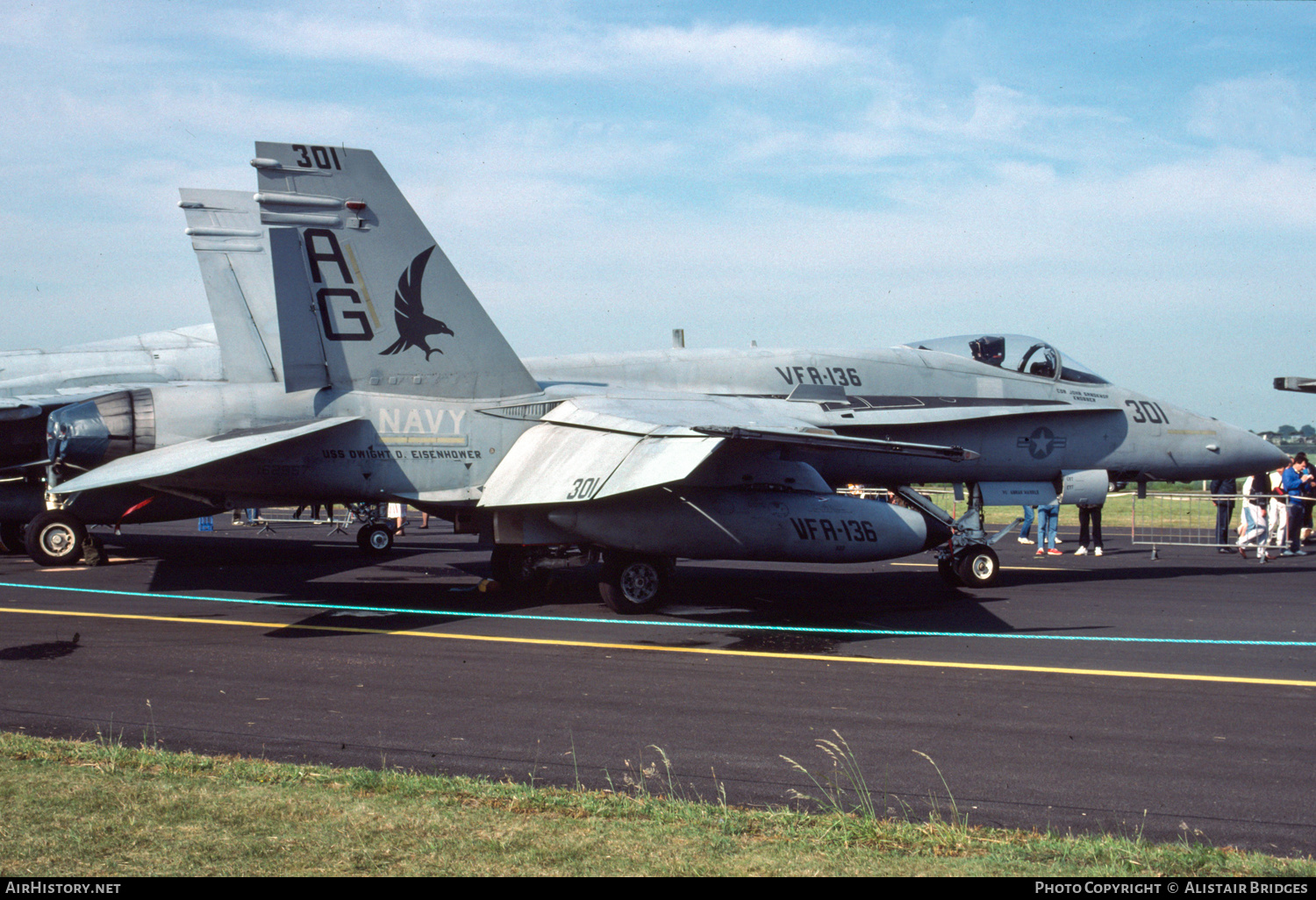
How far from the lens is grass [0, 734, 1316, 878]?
13.8ft

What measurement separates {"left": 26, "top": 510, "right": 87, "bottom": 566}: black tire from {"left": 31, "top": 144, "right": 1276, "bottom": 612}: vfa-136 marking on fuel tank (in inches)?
189

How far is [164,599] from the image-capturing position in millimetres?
13477

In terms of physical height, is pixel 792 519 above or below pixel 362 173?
below

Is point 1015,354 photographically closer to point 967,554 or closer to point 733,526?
point 967,554

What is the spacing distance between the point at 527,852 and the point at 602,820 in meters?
0.56

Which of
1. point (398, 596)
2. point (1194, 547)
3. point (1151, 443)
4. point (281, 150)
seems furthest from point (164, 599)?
point (1194, 547)

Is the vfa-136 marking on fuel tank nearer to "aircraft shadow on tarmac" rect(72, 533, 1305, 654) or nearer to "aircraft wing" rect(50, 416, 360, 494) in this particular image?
"aircraft wing" rect(50, 416, 360, 494)

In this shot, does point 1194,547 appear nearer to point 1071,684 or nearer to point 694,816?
point 1071,684

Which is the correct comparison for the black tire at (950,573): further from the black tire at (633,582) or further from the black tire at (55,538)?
the black tire at (55,538)

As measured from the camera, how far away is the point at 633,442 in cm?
1107

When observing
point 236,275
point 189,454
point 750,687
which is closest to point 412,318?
point 189,454

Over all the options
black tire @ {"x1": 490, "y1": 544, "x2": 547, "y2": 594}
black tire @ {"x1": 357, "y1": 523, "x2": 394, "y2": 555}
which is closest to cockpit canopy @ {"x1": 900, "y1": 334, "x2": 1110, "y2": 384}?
black tire @ {"x1": 490, "y1": 544, "x2": 547, "y2": 594}

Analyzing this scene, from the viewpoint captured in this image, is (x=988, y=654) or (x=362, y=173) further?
(x=362, y=173)

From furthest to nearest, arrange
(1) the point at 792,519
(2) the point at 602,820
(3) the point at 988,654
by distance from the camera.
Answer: (1) the point at 792,519 → (3) the point at 988,654 → (2) the point at 602,820
